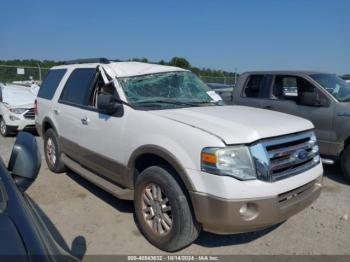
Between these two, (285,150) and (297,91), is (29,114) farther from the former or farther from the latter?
(285,150)

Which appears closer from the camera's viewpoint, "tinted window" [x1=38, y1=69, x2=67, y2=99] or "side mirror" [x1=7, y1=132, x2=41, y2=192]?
"side mirror" [x1=7, y1=132, x2=41, y2=192]

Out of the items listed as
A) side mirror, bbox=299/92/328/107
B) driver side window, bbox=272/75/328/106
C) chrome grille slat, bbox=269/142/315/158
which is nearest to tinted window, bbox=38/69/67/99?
chrome grille slat, bbox=269/142/315/158

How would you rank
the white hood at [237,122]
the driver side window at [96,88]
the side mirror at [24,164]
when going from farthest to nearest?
the driver side window at [96,88] < the white hood at [237,122] < the side mirror at [24,164]

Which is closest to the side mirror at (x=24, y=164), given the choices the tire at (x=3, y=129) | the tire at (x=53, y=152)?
the tire at (x=53, y=152)

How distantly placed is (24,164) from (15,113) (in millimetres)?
8275

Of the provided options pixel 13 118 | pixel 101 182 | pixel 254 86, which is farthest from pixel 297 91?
pixel 13 118

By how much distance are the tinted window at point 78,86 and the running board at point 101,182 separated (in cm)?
97

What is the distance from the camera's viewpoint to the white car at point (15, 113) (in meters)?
9.49

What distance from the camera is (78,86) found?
Result: 5250 mm

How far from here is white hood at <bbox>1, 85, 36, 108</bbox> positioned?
32.0 ft

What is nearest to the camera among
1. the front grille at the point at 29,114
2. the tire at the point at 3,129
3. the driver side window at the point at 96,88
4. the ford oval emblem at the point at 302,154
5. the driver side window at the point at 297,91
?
the ford oval emblem at the point at 302,154

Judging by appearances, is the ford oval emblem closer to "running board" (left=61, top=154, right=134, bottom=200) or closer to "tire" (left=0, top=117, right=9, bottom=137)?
"running board" (left=61, top=154, right=134, bottom=200)

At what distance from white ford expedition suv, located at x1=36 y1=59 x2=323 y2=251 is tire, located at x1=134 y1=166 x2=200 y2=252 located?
0.01 m

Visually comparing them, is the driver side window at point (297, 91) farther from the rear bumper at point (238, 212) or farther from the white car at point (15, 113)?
the white car at point (15, 113)
